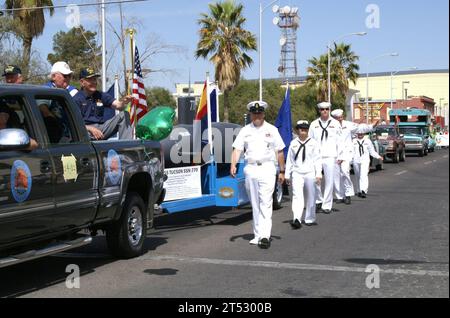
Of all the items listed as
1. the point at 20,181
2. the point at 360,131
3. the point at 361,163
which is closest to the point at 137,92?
the point at 20,181

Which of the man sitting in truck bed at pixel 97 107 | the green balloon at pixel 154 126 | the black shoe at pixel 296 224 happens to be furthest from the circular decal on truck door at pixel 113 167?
the black shoe at pixel 296 224

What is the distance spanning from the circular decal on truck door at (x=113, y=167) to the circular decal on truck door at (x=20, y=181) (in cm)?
142

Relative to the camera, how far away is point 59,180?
644cm

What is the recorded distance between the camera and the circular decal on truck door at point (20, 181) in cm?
577

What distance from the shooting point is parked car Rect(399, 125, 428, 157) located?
4016 centimetres

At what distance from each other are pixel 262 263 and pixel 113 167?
207cm

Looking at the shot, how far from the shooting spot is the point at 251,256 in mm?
8203

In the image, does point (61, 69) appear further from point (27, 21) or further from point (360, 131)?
point (27, 21)

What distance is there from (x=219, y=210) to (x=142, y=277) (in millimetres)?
6174

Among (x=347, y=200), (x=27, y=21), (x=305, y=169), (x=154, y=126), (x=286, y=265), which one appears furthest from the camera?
(x=27, y=21)

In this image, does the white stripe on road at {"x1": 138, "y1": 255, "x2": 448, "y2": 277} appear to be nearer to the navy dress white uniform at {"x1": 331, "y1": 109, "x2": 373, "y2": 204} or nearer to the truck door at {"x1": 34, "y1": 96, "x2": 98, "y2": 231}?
the truck door at {"x1": 34, "y1": 96, "x2": 98, "y2": 231}

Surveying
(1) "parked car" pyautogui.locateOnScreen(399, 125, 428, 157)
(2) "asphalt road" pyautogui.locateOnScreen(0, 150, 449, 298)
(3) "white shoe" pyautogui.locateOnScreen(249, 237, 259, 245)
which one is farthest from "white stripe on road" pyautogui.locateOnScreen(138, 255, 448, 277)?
(1) "parked car" pyautogui.locateOnScreen(399, 125, 428, 157)

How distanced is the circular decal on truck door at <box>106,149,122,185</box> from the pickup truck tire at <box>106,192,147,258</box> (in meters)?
0.52
